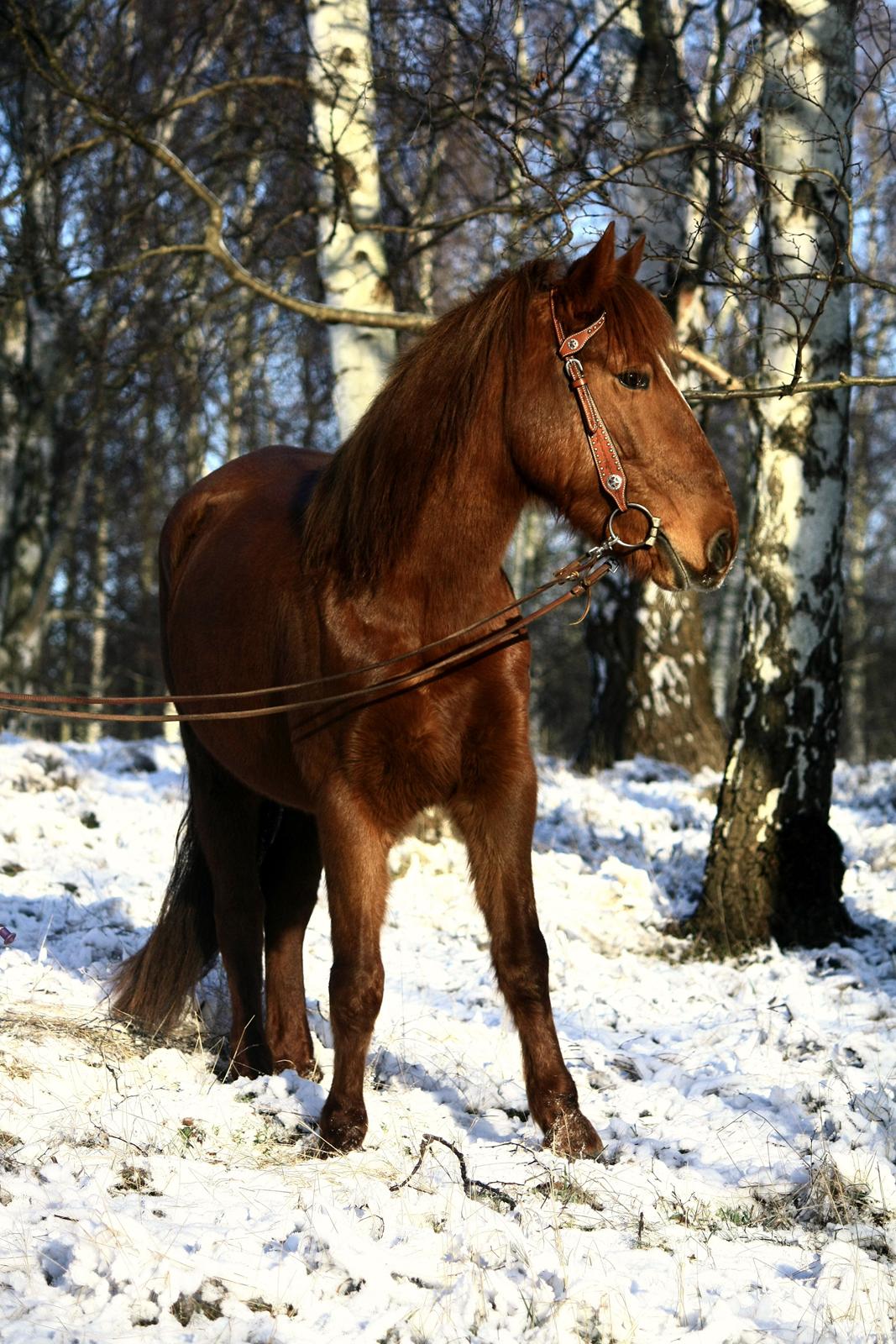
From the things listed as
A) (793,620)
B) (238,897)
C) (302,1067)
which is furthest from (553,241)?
(302,1067)

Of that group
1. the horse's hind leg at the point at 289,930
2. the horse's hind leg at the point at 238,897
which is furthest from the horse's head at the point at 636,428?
the horse's hind leg at the point at 238,897

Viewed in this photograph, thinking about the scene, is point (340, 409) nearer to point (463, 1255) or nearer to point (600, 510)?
point (600, 510)

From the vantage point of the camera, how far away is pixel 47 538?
1332 centimetres

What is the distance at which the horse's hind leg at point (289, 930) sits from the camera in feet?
15.1

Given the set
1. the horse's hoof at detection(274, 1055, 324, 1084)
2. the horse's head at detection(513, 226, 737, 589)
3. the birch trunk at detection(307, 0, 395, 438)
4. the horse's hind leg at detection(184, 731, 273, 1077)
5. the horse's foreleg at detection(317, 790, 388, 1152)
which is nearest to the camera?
the horse's head at detection(513, 226, 737, 589)

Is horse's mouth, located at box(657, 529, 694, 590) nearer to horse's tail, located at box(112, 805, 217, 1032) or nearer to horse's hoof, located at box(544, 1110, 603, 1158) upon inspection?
horse's hoof, located at box(544, 1110, 603, 1158)

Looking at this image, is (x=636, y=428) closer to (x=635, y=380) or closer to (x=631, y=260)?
(x=635, y=380)

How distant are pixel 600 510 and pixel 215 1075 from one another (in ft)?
7.91

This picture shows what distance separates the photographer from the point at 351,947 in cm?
366

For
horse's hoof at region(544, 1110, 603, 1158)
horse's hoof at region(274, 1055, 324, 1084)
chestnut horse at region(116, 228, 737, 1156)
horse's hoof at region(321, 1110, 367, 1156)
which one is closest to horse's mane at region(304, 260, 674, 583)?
chestnut horse at region(116, 228, 737, 1156)

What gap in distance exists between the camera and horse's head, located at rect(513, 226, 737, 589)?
3.46m

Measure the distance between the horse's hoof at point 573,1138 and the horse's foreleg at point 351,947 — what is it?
0.55 m

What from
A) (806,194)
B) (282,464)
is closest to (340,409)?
(282,464)

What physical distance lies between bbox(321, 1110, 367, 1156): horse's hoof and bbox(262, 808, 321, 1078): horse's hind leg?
32.6 inches
